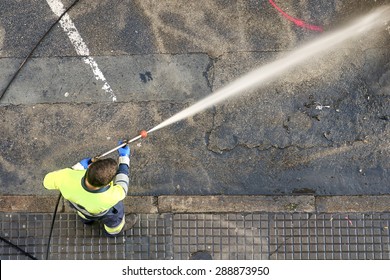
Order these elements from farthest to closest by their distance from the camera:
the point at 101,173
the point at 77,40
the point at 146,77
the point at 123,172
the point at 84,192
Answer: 1. the point at 77,40
2. the point at 146,77
3. the point at 123,172
4. the point at 84,192
5. the point at 101,173

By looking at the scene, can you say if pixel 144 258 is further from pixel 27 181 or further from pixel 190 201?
pixel 27 181

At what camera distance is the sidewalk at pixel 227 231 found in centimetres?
714

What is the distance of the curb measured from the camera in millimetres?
7191

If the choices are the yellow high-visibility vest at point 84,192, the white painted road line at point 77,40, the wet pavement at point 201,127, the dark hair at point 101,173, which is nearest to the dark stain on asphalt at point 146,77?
the wet pavement at point 201,127

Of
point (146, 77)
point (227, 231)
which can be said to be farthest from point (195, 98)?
point (227, 231)

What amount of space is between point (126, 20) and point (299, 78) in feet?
8.30

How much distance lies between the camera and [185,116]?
7.47 m

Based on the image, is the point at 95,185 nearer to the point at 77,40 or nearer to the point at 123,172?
the point at 123,172

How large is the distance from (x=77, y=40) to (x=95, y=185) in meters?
2.95

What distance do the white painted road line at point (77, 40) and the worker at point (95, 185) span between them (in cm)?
161

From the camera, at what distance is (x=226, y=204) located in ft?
23.8

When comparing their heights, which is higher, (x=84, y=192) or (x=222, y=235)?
(x=84, y=192)

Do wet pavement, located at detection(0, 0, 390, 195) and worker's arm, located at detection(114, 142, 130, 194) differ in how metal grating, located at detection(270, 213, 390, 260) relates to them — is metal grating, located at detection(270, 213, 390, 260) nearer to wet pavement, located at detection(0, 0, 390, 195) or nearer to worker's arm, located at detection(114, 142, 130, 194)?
wet pavement, located at detection(0, 0, 390, 195)
